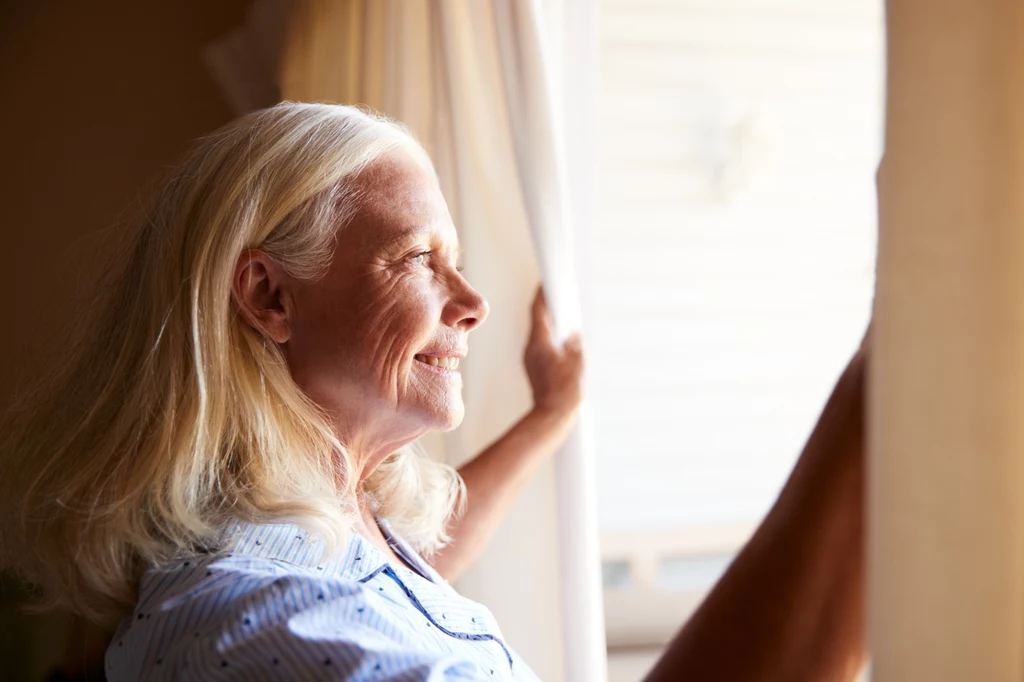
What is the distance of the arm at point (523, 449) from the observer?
4.33 ft

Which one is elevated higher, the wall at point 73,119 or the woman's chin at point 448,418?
the wall at point 73,119

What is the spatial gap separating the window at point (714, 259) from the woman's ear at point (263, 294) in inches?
40.4

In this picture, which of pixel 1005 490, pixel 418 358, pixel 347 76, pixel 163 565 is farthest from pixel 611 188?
pixel 1005 490

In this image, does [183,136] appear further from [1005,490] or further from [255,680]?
[1005,490]

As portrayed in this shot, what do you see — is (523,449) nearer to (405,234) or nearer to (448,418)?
(448,418)

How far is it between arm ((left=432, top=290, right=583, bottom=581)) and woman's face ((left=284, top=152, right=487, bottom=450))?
9.8 inches

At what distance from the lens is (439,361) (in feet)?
3.67

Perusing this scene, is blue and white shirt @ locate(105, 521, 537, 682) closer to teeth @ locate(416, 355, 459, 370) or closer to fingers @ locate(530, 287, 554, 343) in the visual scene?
teeth @ locate(416, 355, 459, 370)

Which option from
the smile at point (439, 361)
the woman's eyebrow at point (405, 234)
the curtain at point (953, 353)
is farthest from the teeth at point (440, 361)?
the curtain at point (953, 353)

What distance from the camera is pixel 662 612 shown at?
2.00 meters

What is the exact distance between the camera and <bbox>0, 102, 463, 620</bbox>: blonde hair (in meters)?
0.92

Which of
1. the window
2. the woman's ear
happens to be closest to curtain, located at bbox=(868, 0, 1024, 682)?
the woman's ear

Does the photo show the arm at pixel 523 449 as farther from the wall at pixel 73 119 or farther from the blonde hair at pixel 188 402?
the wall at pixel 73 119

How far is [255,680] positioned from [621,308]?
4.49 feet
